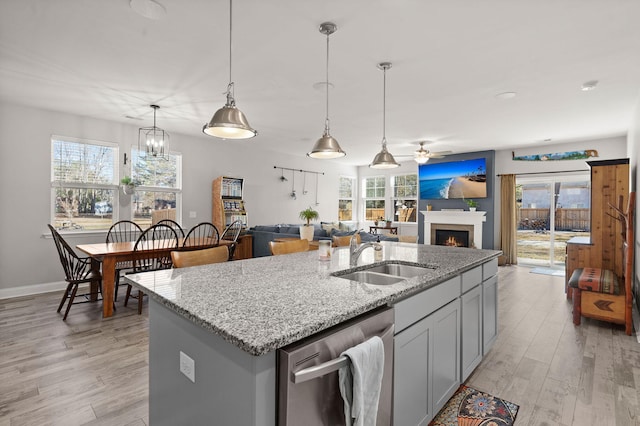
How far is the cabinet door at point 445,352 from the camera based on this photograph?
1.81 metres

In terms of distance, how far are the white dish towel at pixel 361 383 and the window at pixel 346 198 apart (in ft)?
27.7

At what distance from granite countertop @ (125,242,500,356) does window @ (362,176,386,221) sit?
25.0ft

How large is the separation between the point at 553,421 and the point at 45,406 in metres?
3.09

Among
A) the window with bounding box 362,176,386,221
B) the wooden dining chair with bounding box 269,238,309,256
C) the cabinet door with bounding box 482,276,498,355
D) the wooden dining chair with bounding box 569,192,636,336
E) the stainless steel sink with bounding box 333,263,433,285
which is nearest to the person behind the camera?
the stainless steel sink with bounding box 333,263,433,285

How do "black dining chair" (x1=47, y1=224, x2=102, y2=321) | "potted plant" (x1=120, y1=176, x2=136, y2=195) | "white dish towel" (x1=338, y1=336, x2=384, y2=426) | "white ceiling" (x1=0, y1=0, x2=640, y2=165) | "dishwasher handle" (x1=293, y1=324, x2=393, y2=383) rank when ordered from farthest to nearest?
"potted plant" (x1=120, y1=176, x2=136, y2=195)
"black dining chair" (x1=47, y1=224, x2=102, y2=321)
"white ceiling" (x1=0, y1=0, x2=640, y2=165)
"white dish towel" (x1=338, y1=336, x2=384, y2=426)
"dishwasher handle" (x1=293, y1=324, x2=393, y2=383)

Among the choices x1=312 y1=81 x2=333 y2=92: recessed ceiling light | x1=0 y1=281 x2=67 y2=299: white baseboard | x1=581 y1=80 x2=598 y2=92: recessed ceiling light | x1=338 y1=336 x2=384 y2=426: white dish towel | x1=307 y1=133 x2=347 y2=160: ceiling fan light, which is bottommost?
x1=0 y1=281 x2=67 y2=299: white baseboard

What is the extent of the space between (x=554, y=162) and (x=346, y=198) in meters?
5.19

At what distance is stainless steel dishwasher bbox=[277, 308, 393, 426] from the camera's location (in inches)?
39.0

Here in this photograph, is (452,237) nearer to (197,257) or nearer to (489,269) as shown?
(489,269)

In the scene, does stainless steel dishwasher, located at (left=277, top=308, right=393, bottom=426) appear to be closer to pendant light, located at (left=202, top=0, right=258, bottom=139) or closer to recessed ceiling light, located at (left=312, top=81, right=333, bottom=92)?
pendant light, located at (left=202, top=0, right=258, bottom=139)

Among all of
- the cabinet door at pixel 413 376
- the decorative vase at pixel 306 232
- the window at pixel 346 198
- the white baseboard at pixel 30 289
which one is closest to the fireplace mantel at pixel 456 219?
the window at pixel 346 198

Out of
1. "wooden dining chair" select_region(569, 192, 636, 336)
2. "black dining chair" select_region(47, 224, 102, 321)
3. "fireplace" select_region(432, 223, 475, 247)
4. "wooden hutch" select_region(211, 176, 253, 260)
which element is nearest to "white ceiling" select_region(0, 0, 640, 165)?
"wooden hutch" select_region(211, 176, 253, 260)

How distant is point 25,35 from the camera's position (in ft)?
8.64

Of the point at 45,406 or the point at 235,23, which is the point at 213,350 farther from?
the point at 235,23
